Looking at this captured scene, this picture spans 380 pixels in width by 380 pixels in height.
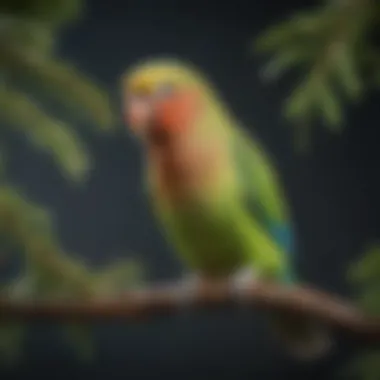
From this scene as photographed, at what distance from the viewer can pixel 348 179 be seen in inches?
51.1

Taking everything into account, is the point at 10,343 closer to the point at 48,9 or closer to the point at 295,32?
the point at 48,9

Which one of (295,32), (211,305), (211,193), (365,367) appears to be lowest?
(365,367)

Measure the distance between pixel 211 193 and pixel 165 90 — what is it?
0.16 m

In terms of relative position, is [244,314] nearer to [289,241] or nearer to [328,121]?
[289,241]

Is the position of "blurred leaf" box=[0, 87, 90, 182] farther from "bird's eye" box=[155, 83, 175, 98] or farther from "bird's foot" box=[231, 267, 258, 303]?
"bird's foot" box=[231, 267, 258, 303]

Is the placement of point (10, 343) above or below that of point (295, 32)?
below

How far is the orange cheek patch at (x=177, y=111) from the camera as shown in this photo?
125cm

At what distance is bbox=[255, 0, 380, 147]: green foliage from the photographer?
1.29 metres

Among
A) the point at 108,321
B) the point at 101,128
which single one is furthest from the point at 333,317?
the point at 101,128

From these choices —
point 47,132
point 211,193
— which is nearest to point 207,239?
point 211,193

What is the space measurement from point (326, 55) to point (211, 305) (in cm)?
41

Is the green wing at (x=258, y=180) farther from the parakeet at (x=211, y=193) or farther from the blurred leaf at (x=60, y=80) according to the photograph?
the blurred leaf at (x=60, y=80)

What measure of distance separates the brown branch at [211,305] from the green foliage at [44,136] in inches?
0.6

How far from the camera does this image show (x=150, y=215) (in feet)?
4.21
